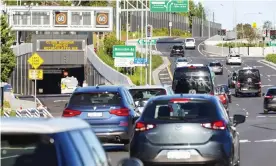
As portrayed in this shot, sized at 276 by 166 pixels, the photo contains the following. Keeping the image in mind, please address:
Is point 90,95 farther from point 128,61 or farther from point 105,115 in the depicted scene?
point 128,61

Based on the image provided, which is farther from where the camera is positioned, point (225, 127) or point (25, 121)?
point (225, 127)

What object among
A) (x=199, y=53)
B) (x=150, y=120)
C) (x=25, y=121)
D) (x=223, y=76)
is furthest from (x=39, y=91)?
(x=25, y=121)

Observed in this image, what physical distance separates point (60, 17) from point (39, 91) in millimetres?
26669

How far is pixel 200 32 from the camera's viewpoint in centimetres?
17812

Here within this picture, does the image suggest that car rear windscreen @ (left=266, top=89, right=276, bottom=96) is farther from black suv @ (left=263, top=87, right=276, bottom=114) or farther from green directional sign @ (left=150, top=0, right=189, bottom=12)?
green directional sign @ (left=150, top=0, right=189, bottom=12)

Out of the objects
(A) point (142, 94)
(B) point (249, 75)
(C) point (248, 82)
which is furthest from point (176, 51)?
(A) point (142, 94)

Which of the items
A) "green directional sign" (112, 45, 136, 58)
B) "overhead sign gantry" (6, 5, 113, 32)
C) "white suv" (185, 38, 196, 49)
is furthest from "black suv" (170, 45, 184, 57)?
"green directional sign" (112, 45, 136, 58)

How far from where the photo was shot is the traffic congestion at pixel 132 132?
587 cm

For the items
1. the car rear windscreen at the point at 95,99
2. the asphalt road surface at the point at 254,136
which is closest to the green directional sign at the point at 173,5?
the asphalt road surface at the point at 254,136

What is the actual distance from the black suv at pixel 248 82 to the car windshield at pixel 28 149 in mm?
58125

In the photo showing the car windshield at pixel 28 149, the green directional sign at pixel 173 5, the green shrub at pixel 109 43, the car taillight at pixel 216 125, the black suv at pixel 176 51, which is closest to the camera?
the car windshield at pixel 28 149

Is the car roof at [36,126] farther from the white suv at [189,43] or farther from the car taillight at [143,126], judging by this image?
the white suv at [189,43]

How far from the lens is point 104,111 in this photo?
21.2 metres

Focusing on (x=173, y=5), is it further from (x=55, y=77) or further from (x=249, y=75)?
(x=55, y=77)
